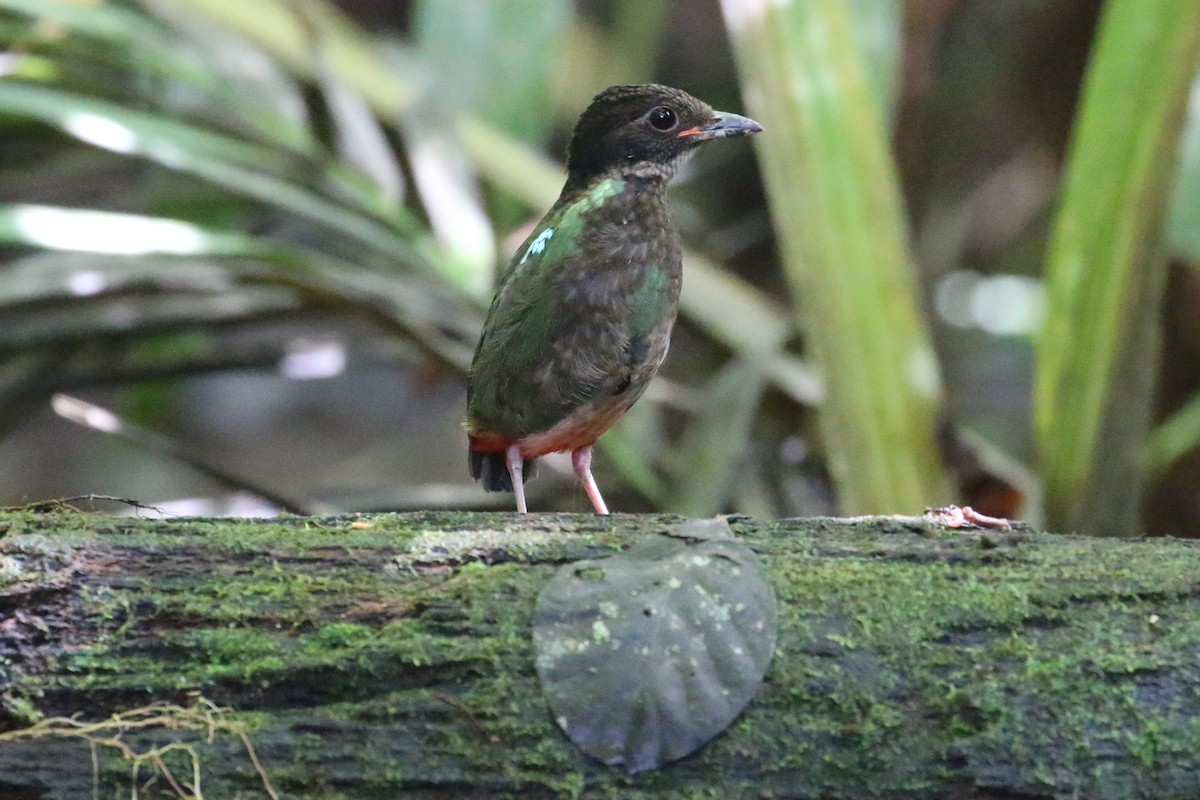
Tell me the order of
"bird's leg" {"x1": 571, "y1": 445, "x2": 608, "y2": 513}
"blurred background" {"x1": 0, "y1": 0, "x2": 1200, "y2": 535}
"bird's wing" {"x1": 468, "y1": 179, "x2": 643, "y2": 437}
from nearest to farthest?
1. "bird's wing" {"x1": 468, "y1": 179, "x2": 643, "y2": 437}
2. "bird's leg" {"x1": 571, "y1": 445, "x2": 608, "y2": 513}
3. "blurred background" {"x1": 0, "y1": 0, "x2": 1200, "y2": 535}

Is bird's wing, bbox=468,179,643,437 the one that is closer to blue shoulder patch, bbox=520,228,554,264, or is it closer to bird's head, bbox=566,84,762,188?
blue shoulder patch, bbox=520,228,554,264

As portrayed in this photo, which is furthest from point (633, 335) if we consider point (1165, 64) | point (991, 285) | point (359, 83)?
point (991, 285)

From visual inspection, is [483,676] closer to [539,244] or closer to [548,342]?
[548,342]

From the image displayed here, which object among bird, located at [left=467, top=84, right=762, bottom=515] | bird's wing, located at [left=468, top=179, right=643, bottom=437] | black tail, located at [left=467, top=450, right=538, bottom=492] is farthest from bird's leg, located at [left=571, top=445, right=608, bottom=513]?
bird's wing, located at [left=468, top=179, right=643, bottom=437]

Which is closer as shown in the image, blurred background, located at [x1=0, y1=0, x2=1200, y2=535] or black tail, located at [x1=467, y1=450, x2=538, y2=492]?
black tail, located at [x1=467, y1=450, x2=538, y2=492]

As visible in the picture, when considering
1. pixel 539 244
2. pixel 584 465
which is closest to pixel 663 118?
pixel 539 244

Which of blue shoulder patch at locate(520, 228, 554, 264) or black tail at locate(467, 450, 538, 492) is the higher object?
blue shoulder patch at locate(520, 228, 554, 264)

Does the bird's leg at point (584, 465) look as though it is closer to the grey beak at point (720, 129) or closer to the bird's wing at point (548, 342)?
the bird's wing at point (548, 342)
